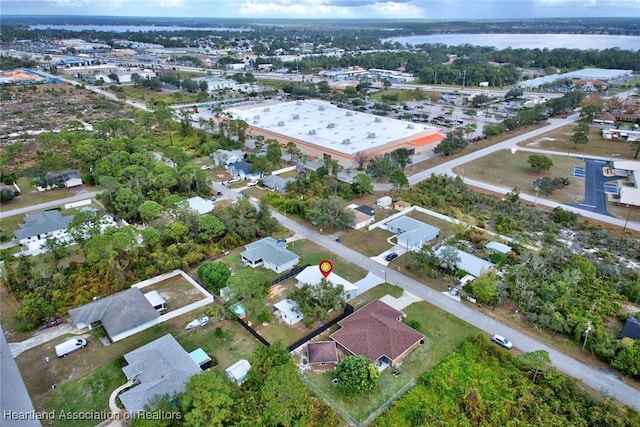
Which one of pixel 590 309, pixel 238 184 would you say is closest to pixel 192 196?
pixel 238 184

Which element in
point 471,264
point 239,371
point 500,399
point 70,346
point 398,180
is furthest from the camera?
point 398,180

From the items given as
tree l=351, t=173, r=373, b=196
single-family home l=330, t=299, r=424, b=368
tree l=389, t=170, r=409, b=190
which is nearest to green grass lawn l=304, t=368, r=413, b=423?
single-family home l=330, t=299, r=424, b=368

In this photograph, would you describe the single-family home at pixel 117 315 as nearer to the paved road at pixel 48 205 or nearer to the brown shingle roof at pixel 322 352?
the brown shingle roof at pixel 322 352

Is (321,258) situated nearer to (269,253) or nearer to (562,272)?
(269,253)

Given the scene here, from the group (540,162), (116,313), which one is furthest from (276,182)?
(540,162)

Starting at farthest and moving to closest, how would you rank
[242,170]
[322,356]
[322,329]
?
[242,170] → [322,329] → [322,356]

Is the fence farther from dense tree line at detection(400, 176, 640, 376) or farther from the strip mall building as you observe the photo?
the strip mall building

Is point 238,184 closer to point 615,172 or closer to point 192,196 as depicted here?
point 192,196
